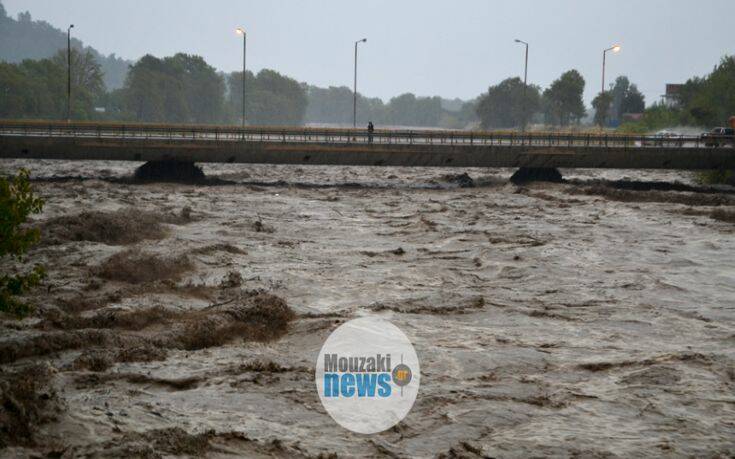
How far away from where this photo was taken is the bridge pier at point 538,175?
66.1 m

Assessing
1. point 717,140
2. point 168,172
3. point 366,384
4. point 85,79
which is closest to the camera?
point 366,384

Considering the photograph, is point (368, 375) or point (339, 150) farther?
point (339, 150)

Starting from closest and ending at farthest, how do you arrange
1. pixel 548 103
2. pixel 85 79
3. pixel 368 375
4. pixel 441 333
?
pixel 368 375, pixel 441 333, pixel 85 79, pixel 548 103

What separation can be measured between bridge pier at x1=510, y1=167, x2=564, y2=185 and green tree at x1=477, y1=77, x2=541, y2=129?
117684 mm

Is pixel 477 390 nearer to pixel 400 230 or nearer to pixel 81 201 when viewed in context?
pixel 400 230

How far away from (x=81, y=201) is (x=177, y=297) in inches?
1020

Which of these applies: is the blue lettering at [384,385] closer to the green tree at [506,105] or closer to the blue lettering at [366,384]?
the blue lettering at [366,384]

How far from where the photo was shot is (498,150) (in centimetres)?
6269

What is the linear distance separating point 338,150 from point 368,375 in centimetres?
4389

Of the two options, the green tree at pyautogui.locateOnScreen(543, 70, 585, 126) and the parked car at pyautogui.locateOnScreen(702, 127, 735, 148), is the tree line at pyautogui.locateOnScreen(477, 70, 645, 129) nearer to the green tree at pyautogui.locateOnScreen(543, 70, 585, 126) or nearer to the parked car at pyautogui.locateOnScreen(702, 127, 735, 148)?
the green tree at pyautogui.locateOnScreen(543, 70, 585, 126)

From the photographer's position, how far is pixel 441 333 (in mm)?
21625

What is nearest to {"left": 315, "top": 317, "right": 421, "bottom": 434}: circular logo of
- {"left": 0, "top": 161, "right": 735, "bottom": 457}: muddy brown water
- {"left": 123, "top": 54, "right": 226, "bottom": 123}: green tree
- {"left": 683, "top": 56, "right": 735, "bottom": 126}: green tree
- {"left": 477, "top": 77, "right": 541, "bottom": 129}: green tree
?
{"left": 0, "top": 161, "right": 735, "bottom": 457}: muddy brown water

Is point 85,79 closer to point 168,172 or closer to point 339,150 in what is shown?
point 168,172

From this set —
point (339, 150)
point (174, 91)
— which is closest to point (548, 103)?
point (174, 91)
